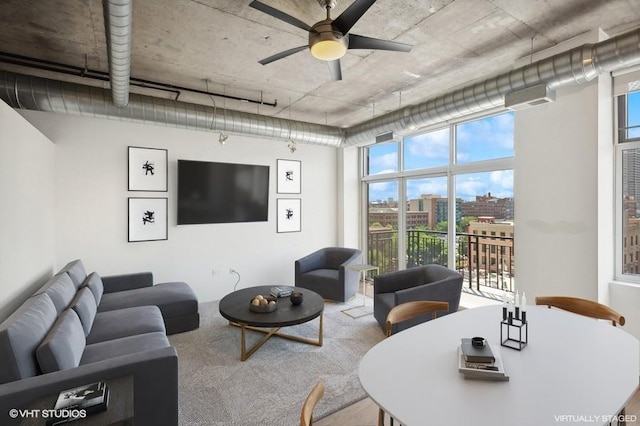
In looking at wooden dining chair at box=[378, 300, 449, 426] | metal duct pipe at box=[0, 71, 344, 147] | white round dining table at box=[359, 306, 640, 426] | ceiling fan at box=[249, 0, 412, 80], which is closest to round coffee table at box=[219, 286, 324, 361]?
wooden dining chair at box=[378, 300, 449, 426]

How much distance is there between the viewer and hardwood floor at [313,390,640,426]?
2.34 m

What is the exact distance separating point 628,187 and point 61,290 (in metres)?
5.47

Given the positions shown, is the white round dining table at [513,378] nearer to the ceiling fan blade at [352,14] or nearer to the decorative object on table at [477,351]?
the decorative object on table at [477,351]

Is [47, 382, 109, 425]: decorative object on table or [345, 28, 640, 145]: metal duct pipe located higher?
[345, 28, 640, 145]: metal duct pipe

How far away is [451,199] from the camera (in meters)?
5.04

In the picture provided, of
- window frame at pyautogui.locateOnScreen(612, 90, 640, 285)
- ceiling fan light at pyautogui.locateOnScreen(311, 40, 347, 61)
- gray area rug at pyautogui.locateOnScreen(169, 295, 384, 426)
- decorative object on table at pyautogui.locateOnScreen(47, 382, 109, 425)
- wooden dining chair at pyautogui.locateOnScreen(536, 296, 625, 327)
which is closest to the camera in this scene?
decorative object on table at pyautogui.locateOnScreen(47, 382, 109, 425)

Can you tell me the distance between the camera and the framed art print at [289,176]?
594 cm

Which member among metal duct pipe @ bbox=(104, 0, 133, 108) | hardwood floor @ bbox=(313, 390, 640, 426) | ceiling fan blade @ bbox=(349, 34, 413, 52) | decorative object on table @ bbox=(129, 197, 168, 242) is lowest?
hardwood floor @ bbox=(313, 390, 640, 426)

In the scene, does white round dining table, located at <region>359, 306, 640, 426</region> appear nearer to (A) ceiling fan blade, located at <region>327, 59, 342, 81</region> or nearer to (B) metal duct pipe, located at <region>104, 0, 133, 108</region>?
(A) ceiling fan blade, located at <region>327, 59, 342, 81</region>

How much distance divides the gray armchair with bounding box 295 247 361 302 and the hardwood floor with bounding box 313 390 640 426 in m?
2.50

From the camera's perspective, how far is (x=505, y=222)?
14.7 ft

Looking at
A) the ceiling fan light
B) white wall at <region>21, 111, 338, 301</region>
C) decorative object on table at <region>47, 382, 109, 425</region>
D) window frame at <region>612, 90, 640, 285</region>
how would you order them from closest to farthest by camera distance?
1. decorative object on table at <region>47, 382, 109, 425</region>
2. the ceiling fan light
3. window frame at <region>612, 90, 640, 285</region>
4. white wall at <region>21, 111, 338, 301</region>

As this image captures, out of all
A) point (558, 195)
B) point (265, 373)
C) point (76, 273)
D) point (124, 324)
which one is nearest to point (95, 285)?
point (76, 273)

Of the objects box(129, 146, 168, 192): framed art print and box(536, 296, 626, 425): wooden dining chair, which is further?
box(129, 146, 168, 192): framed art print
